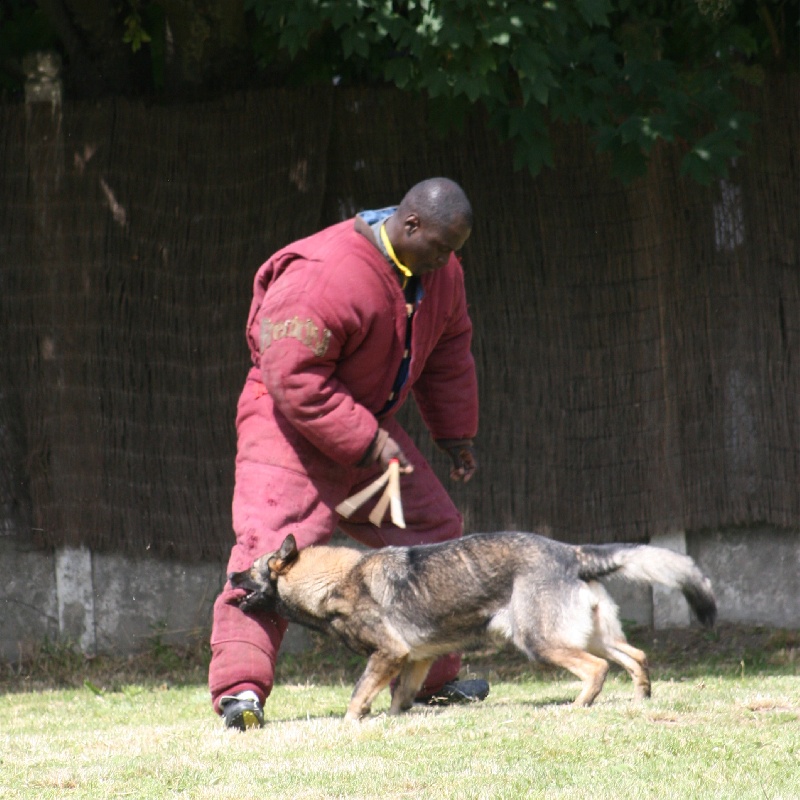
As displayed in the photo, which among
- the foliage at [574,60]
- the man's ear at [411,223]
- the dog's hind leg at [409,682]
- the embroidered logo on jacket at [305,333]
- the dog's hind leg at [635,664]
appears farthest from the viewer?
the foliage at [574,60]

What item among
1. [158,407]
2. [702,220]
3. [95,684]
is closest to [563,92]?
[702,220]

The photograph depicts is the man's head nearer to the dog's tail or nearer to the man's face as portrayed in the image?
the man's face

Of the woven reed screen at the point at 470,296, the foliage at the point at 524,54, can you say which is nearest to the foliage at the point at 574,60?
the foliage at the point at 524,54

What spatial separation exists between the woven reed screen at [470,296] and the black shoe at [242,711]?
2.80m

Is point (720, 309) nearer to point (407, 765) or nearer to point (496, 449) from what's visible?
point (496, 449)

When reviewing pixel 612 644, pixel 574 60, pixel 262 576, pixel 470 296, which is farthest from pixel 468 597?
pixel 574 60

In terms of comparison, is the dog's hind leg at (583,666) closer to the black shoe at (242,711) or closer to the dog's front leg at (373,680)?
the dog's front leg at (373,680)

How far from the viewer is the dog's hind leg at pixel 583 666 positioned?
18.3ft

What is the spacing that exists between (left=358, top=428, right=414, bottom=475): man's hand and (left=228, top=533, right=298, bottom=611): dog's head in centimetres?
48

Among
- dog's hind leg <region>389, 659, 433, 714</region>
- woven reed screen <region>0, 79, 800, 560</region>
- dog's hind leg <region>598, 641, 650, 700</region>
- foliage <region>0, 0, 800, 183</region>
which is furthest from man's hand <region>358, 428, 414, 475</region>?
woven reed screen <region>0, 79, 800, 560</region>

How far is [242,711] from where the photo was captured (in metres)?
5.49

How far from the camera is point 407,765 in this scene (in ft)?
15.2

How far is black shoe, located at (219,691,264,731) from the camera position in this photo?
550 cm

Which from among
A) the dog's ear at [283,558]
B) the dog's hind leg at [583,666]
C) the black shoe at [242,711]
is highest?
the dog's ear at [283,558]
